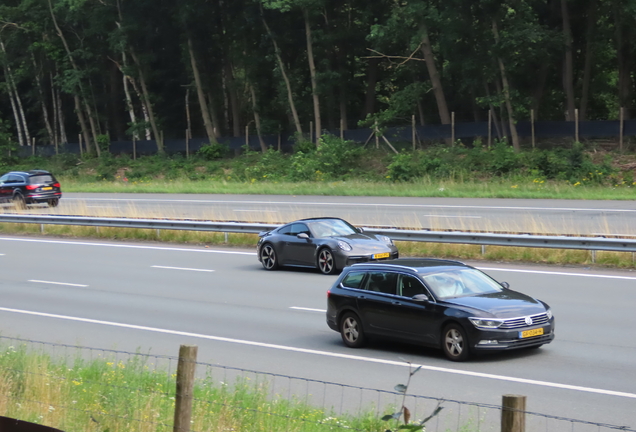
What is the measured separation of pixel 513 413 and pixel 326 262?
14.7 metres

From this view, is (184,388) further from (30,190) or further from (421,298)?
(30,190)

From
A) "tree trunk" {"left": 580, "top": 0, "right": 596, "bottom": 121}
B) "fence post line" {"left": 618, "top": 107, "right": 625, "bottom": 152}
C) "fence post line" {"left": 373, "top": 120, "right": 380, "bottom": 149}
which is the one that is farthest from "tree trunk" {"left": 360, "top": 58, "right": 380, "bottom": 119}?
"fence post line" {"left": 618, "top": 107, "right": 625, "bottom": 152}

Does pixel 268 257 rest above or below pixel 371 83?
below

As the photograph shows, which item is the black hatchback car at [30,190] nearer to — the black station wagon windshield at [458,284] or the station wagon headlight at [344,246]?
the station wagon headlight at [344,246]

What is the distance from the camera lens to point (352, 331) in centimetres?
1221

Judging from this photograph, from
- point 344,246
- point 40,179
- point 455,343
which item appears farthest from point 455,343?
point 40,179

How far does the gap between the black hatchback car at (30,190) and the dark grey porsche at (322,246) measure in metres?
21.7

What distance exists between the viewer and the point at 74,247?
90.5ft

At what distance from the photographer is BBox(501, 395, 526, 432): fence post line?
14.5ft

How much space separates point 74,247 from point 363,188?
17.2 metres

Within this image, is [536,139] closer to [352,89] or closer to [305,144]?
[305,144]

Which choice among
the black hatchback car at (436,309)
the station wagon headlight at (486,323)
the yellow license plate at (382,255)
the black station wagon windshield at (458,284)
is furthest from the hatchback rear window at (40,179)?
the station wagon headlight at (486,323)

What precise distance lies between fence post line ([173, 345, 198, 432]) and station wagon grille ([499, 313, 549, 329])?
5909 millimetres

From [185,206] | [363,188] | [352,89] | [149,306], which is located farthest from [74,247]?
[352,89]
